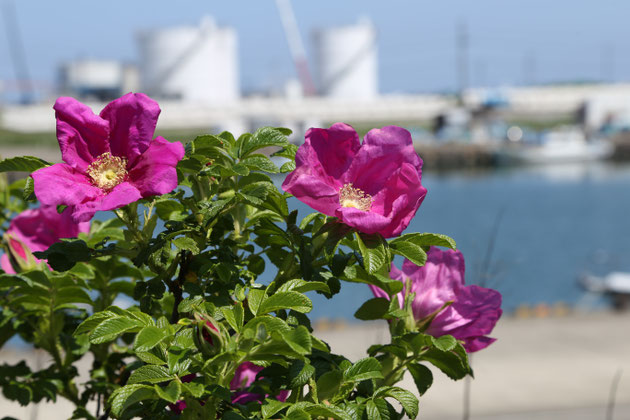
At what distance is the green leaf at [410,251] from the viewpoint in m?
1.04

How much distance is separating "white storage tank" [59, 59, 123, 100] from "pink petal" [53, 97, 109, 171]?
8025 cm

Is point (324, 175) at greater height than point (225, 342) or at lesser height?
greater

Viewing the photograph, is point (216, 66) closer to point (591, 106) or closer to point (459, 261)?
point (591, 106)

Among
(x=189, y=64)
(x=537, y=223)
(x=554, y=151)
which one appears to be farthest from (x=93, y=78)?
(x=537, y=223)

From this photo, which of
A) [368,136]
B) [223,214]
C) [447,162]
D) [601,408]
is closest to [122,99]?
[223,214]

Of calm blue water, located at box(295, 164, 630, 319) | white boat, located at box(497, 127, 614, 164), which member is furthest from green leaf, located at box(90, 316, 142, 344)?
white boat, located at box(497, 127, 614, 164)

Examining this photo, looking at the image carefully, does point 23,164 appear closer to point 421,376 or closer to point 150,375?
point 150,375

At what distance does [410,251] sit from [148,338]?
0.36 meters

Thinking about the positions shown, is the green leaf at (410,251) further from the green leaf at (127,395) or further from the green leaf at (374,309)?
the green leaf at (127,395)

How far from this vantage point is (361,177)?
1125 millimetres

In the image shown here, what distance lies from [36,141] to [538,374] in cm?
5238

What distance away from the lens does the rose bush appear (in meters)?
0.99

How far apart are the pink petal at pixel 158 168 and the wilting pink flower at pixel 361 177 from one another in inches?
5.8

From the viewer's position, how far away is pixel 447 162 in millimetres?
61344
